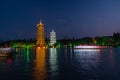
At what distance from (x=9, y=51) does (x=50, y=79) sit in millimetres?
71889

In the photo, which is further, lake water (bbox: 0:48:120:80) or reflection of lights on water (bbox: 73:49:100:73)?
reflection of lights on water (bbox: 73:49:100:73)

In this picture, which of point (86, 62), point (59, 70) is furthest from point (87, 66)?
point (86, 62)

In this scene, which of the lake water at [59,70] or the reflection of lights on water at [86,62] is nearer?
the lake water at [59,70]

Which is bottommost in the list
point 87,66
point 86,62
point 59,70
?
point 59,70

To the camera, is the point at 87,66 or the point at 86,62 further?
the point at 86,62

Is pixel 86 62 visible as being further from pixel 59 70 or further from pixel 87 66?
pixel 59 70

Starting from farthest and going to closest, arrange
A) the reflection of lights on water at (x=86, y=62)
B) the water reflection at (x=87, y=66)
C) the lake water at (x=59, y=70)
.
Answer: the reflection of lights on water at (x=86, y=62) → the water reflection at (x=87, y=66) → the lake water at (x=59, y=70)

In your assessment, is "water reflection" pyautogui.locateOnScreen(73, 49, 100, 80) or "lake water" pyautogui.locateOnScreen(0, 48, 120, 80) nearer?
"lake water" pyautogui.locateOnScreen(0, 48, 120, 80)

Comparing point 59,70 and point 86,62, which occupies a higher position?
point 86,62

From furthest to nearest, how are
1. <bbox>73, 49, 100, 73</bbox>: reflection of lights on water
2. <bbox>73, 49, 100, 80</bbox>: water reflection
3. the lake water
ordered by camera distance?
<bbox>73, 49, 100, 73</bbox>: reflection of lights on water
<bbox>73, 49, 100, 80</bbox>: water reflection
the lake water

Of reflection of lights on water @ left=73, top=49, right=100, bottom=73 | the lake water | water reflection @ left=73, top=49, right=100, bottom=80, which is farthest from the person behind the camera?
reflection of lights on water @ left=73, top=49, right=100, bottom=73

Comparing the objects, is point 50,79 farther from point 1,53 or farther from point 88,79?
point 1,53

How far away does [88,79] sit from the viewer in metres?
33.0

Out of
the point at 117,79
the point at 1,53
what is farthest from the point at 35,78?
the point at 1,53
